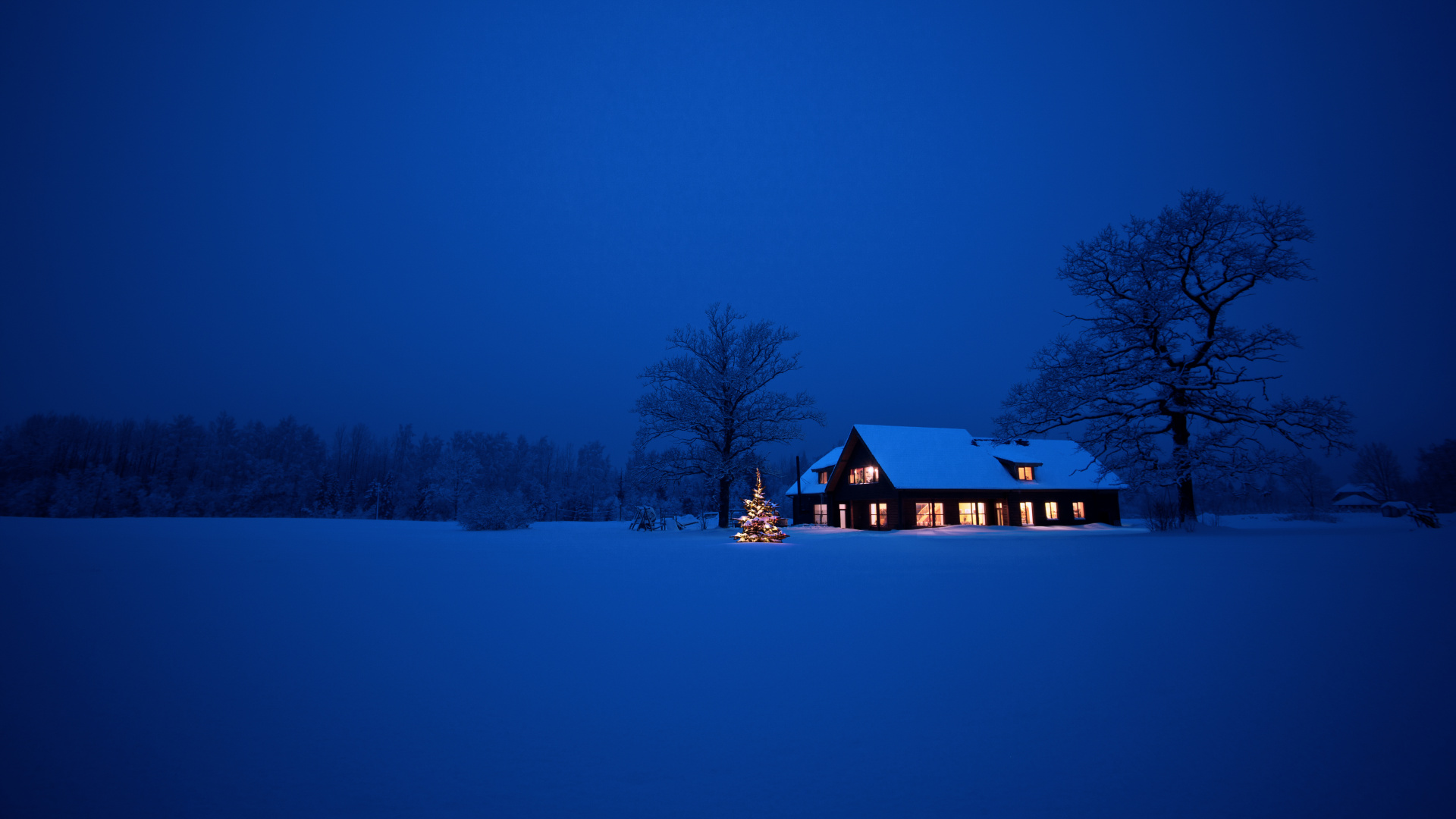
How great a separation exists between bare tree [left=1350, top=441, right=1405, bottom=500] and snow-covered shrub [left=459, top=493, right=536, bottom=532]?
260ft

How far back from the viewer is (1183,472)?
1947 centimetres

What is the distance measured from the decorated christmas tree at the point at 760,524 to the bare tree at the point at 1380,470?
69.5 m

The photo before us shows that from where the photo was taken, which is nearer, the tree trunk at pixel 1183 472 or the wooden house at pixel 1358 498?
the tree trunk at pixel 1183 472

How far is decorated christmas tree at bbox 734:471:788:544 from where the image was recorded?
956 inches

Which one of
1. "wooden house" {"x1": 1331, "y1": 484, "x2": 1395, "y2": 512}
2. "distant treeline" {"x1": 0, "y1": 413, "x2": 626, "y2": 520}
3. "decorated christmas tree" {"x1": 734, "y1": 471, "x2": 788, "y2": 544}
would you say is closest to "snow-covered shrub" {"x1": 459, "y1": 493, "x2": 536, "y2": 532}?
"distant treeline" {"x1": 0, "y1": 413, "x2": 626, "y2": 520}

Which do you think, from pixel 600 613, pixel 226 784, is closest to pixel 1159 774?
pixel 226 784

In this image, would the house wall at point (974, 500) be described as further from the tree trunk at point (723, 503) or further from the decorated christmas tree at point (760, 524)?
the decorated christmas tree at point (760, 524)

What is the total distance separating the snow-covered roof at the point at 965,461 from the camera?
1351 inches

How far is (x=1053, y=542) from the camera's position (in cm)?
1873

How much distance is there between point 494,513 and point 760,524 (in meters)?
17.2

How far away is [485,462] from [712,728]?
7642 cm

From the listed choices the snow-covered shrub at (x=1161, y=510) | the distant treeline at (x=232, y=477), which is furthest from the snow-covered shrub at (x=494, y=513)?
the snow-covered shrub at (x=1161, y=510)

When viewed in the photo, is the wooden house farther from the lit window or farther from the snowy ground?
the snowy ground

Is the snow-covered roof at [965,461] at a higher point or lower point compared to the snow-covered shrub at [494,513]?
higher
